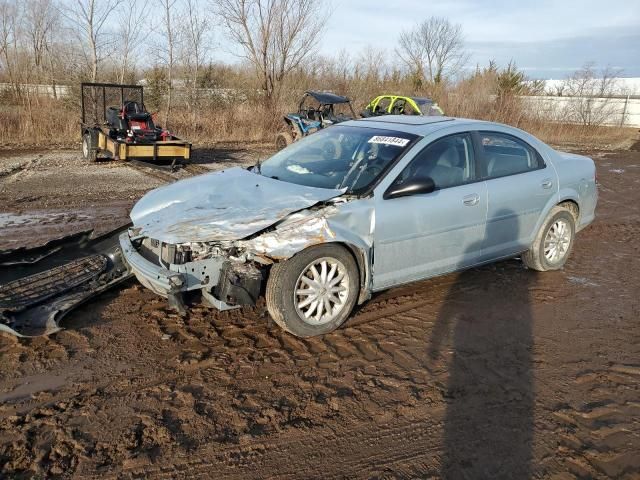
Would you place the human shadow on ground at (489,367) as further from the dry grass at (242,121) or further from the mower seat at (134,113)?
the dry grass at (242,121)

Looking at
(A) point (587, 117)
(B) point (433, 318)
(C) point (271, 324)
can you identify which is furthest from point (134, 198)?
(A) point (587, 117)

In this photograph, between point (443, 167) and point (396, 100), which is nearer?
point (443, 167)

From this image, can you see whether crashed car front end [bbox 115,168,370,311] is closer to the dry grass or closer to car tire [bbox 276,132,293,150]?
car tire [bbox 276,132,293,150]

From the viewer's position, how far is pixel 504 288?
5.44m

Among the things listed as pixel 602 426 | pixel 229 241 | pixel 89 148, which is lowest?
pixel 602 426

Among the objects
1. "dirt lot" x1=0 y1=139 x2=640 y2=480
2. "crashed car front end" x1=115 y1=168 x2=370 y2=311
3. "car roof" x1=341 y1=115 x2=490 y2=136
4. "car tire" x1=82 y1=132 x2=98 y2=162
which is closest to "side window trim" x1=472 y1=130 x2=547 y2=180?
"car roof" x1=341 y1=115 x2=490 y2=136

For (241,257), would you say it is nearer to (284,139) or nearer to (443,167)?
(443,167)

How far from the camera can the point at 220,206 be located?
428cm

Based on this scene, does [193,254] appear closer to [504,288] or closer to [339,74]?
[504,288]

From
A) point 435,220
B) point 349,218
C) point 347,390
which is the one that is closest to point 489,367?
point 347,390

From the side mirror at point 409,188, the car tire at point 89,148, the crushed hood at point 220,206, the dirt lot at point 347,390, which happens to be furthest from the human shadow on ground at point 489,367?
the car tire at point 89,148

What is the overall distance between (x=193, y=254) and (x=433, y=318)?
210 centimetres

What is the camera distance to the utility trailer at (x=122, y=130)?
11602mm

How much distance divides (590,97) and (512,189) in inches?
1114
